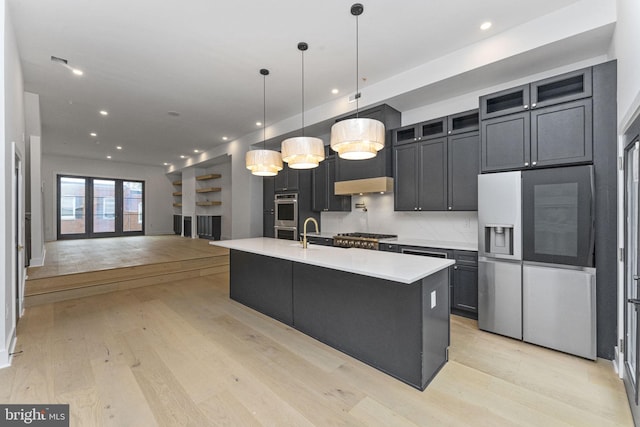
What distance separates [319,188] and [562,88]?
12.0 ft

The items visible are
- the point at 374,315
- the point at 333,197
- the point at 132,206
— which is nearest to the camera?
the point at 374,315

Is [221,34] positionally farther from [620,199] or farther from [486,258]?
[620,199]

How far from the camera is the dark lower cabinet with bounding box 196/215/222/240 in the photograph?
30.6ft

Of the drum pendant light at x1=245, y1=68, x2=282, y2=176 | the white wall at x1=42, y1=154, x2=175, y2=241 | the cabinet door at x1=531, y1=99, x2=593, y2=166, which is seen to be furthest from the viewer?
the white wall at x1=42, y1=154, x2=175, y2=241

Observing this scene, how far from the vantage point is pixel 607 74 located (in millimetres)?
2428

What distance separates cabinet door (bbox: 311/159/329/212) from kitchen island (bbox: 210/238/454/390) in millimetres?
2272

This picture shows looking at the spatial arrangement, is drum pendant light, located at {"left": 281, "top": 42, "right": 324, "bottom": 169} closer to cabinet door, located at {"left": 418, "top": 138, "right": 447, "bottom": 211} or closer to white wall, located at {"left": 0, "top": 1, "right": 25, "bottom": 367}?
cabinet door, located at {"left": 418, "top": 138, "right": 447, "bottom": 211}

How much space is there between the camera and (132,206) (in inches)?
428

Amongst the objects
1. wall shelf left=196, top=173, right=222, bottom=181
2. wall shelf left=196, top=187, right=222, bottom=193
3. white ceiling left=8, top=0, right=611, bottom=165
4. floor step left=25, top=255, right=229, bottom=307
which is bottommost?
floor step left=25, top=255, right=229, bottom=307

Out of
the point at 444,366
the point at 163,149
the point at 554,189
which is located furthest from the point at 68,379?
the point at 163,149

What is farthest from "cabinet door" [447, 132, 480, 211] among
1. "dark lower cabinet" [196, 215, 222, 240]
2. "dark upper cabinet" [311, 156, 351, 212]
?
"dark lower cabinet" [196, 215, 222, 240]

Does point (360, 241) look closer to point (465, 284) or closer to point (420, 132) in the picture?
point (465, 284)

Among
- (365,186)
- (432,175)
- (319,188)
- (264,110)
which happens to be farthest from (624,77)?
A: (264,110)

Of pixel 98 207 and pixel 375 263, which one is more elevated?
pixel 98 207
